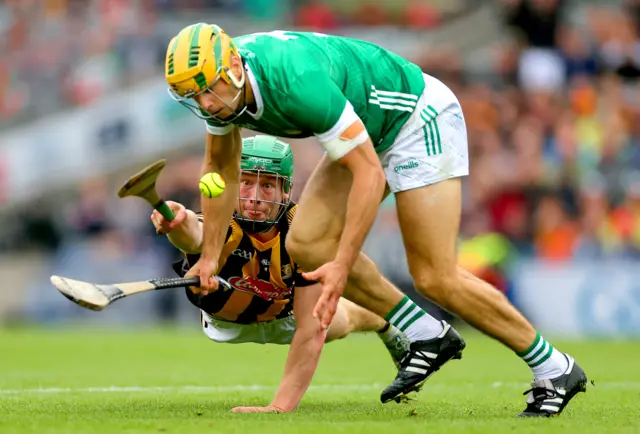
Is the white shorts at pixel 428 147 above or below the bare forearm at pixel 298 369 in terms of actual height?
above

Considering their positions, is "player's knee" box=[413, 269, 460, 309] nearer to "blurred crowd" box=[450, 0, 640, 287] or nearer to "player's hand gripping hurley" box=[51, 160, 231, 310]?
"player's hand gripping hurley" box=[51, 160, 231, 310]

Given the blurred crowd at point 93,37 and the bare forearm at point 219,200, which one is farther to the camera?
the blurred crowd at point 93,37

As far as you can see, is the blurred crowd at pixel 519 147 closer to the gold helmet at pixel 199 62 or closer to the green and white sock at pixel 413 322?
the green and white sock at pixel 413 322

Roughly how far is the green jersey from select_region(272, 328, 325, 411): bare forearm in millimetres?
1193

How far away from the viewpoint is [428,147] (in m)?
6.59

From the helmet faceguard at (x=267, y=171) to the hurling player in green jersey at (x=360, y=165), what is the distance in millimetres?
370

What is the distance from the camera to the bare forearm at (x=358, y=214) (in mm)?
5848

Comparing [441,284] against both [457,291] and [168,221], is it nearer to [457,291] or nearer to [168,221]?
[457,291]

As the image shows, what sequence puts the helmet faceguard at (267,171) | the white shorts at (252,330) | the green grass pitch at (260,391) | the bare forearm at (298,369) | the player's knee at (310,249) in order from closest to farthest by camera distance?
the green grass pitch at (260,391), the player's knee at (310,249), the bare forearm at (298,369), the helmet faceguard at (267,171), the white shorts at (252,330)

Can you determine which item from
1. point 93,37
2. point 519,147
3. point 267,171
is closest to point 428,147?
point 267,171

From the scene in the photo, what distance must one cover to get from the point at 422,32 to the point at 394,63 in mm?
14292

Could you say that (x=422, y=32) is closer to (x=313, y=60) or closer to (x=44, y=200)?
(x=44, y=200)

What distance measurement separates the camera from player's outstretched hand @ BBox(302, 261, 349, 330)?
5.77 metres

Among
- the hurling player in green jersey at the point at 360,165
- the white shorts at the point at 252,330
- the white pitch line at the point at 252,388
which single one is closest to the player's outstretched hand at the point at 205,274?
the hurling player in green jersey at the point at 360,165
